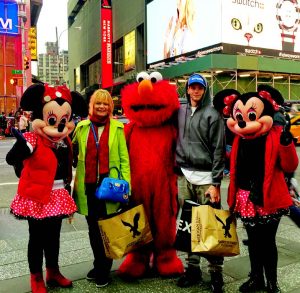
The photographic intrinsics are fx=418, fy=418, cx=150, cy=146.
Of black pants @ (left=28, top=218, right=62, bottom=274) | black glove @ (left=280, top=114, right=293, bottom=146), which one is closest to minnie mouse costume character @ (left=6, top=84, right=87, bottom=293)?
black pants @ (left=28, top=218, right=62, bottom=274)

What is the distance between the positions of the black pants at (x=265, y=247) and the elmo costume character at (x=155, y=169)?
2.57 ft

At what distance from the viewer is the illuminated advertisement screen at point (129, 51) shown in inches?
1471

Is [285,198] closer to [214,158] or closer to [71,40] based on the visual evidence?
[214,158]

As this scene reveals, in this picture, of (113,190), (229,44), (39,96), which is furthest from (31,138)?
(229,44)

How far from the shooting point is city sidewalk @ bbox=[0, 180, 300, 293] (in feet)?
12.3

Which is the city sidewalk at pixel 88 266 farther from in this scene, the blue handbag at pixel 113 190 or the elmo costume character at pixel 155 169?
the blue handbag at pixel 113 190

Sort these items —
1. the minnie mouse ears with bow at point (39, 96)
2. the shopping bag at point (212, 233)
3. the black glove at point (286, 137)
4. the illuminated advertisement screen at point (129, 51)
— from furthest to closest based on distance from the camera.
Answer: the illuminated advertisement screen at point (129, 51) < the minnie mouse ears with bow at point (39, 96) < the shopping bag at point (212, 233) < the black glove at point (286, 137)

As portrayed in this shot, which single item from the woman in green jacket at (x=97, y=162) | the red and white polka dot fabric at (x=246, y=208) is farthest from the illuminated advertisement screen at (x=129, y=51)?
the red and white polka dot fabric at (x=246, y=208)

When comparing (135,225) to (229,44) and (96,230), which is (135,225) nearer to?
(96,230)

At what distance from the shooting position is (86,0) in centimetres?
5712

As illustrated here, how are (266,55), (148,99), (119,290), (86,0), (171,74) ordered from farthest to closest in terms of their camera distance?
(86,0), (171,74), (266,55), (148,99), (119,290)

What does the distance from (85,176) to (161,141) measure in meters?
0.80

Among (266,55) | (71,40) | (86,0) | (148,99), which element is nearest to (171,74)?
(266,55)

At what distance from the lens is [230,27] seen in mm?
23922
